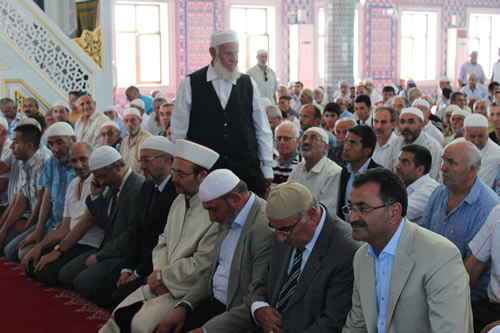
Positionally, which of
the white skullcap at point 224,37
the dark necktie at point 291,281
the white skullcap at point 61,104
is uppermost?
the white skullcap at point 224,37

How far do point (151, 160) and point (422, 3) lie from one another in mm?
14308

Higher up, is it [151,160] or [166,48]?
[166,48]

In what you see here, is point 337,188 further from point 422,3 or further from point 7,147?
point 422,3

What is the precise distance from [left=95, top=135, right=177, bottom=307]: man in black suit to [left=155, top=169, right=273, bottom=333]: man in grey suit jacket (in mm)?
705

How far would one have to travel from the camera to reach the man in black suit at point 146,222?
12.6 ft

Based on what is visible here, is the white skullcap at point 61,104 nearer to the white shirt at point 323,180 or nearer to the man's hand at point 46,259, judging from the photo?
the man's hand at point 46,259

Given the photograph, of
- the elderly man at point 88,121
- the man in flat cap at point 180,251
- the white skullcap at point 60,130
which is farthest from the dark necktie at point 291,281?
the elderly man at point 88,121

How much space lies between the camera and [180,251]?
346 cm

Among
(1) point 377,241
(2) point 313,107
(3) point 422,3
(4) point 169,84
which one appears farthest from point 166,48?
(1) point 377,241

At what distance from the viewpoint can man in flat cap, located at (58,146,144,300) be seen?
416cm

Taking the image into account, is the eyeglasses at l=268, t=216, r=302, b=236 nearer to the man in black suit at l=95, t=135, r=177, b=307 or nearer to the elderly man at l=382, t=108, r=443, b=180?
the man in black suit at l=95, t=135, r=177, b=307

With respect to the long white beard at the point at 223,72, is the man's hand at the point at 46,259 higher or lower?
lower

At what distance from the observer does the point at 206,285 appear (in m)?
3.23

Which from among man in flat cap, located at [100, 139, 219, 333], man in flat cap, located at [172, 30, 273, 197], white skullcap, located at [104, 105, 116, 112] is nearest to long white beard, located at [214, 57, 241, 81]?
man in flat cap, located at [172, 30, 273, 197]
